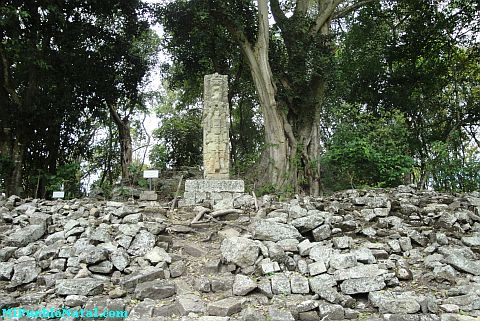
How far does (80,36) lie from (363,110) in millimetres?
10370

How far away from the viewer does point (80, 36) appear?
1248cm

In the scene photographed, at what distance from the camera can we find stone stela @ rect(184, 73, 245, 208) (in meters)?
7.88

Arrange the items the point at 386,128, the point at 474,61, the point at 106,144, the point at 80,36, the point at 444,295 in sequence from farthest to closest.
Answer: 1. the point at 106,144
2. the point at 474,61
3. the point at 80,36
4. the point at 386,128
5. the point at 444,295

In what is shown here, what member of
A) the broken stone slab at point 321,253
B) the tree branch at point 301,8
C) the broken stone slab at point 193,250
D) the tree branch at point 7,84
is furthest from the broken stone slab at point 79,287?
the tree branch at point 301,8

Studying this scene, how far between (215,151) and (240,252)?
3.71 meters

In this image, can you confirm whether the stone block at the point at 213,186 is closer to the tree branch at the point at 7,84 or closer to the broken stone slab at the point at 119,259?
the broken stone slab at the point at 119,259

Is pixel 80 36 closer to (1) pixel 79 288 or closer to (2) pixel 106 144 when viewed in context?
(2) pixel 106 144

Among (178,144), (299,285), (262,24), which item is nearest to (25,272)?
(299,285)

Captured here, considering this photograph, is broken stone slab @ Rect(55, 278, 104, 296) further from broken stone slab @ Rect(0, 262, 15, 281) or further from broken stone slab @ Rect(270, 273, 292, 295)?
broken stone slab @ Rect(270, 273, 292, 295)

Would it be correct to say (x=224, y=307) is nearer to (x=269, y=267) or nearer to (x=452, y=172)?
(x=269, y=267)

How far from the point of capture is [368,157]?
982cm

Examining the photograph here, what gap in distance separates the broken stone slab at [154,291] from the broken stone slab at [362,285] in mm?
1995

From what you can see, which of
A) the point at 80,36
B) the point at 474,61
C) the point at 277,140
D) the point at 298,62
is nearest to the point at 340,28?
the point at 474,61

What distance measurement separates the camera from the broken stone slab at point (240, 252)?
4992 mm
